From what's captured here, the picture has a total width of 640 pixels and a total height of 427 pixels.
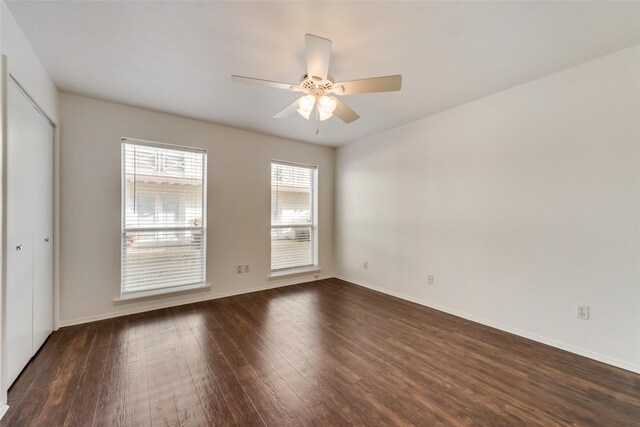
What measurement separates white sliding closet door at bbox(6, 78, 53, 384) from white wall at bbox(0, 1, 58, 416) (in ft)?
0.33

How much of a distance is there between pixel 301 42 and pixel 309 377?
8.46 ft

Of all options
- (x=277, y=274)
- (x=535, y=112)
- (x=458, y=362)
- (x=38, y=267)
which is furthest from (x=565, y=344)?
(x=38, y=267)

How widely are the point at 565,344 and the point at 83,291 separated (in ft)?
16.3

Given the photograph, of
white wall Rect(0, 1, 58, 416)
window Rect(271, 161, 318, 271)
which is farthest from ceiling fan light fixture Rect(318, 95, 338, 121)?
window Rect(271, 161, 318, 271)

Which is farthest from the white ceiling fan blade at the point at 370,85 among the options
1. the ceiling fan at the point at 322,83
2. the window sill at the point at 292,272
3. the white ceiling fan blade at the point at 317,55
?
the window sill at the point at 292,272

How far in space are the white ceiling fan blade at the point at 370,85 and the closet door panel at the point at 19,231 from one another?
229cm

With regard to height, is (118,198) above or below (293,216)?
above

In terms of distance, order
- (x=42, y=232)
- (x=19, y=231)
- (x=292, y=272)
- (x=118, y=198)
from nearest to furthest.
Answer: (x=19, y=231) → (x=42, y=232) → (x=118, y=198) → (x=292, y=272)

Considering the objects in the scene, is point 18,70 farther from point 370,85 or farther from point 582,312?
point 582,312

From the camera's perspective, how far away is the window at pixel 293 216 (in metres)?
4.48

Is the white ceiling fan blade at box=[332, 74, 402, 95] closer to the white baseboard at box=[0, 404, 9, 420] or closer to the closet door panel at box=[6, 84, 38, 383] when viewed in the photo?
the closet door panel at box=[6, 84, 38, 383]

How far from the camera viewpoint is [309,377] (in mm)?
1974

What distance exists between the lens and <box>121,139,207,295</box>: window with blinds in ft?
10.6

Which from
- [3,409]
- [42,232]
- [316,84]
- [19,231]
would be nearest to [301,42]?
[316,84]
